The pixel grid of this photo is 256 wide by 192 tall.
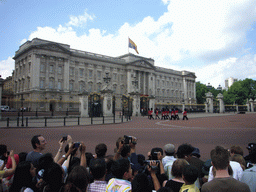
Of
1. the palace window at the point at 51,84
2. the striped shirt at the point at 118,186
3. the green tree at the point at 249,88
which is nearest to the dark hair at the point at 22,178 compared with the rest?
the striped shirt at the point at 118,186

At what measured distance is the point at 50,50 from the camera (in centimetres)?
5022

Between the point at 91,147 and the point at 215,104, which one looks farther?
the point at 215,104

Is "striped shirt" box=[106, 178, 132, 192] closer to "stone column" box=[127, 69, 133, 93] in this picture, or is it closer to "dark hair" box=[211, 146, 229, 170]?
"dark hair" box=[211, 146, 229, 170]

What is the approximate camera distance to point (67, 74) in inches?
2119

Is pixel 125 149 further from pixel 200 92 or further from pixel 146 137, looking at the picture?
pixel 200 92

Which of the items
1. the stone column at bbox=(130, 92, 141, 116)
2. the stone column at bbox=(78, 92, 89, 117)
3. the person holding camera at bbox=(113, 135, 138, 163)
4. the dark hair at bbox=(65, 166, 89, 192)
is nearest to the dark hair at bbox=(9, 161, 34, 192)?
the dark hair at bbox=(65, 166, 89, 192)

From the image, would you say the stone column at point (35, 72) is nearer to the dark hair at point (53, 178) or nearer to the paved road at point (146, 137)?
the paved road at point (146, 137)

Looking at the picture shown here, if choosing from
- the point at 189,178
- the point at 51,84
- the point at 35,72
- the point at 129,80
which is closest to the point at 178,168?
the point at 189,178

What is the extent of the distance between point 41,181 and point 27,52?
5609 cm

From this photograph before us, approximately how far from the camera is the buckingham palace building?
47.7 metres

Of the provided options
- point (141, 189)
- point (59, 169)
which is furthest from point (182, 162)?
point (59, 169)

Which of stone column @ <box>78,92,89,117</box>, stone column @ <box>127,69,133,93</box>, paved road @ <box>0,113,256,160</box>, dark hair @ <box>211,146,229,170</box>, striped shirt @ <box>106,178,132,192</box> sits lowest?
paved road @ <box>0,113,256,160</box>

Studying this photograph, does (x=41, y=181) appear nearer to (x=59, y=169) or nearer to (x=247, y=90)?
(x=59, y=169)

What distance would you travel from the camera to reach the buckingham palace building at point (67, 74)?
1879 inches
